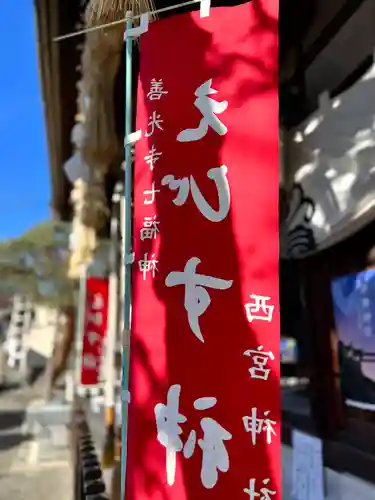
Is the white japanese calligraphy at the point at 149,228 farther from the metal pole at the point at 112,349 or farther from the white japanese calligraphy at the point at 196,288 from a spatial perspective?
the metal pole at the point at 112,349

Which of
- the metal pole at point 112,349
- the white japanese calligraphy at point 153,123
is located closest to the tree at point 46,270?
the metal pole at point 112,349

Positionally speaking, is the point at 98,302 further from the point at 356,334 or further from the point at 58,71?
the point at 356,334

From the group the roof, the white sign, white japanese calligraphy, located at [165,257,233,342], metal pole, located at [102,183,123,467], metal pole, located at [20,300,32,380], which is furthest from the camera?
metal pole, located at [20,300,32,380]

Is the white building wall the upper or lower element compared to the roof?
lower

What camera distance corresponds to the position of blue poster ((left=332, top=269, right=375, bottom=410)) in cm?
254

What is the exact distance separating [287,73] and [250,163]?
2.24m

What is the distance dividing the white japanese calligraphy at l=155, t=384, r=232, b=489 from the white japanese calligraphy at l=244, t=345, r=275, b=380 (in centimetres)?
17

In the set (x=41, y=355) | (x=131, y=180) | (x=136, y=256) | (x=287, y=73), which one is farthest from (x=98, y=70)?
(x=41, y=355)

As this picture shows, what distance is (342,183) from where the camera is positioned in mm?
2555

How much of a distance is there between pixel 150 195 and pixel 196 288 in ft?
1.42

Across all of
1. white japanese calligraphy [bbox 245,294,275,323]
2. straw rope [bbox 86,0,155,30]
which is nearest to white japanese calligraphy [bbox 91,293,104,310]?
straw rope [bbox 86,0,155,30]

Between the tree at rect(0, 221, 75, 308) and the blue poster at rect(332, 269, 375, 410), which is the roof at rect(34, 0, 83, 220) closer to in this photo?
the blue poster at rect(332, 269, 375, 410)

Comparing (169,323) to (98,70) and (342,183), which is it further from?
(98,70)

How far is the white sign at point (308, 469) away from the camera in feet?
9.41
